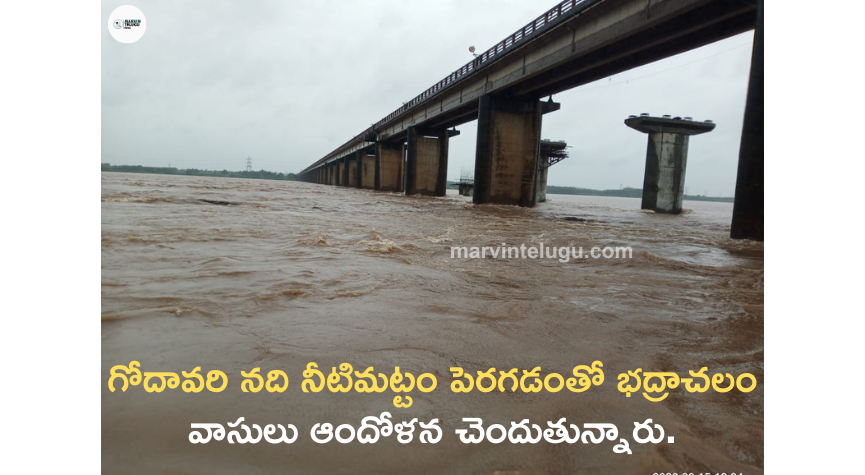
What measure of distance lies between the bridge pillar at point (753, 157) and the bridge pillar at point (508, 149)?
15514 mm

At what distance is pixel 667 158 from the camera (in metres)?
38.4

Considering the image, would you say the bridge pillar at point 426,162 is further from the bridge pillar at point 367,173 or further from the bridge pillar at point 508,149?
the bridge pillar at point 367,173

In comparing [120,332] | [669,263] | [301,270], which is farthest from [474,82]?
[120,332]

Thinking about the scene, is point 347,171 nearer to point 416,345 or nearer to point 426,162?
point 426,162

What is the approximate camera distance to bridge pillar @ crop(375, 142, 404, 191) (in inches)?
2250

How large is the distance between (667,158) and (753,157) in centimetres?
3013

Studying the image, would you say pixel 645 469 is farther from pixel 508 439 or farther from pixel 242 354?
pixel 242 354

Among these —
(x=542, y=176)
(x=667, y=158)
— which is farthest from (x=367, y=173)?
(x=667, y=158)

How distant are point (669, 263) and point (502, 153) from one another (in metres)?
20.0

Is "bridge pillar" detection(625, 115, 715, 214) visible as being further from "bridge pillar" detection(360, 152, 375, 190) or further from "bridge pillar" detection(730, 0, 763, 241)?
"bridge pillar" detection(360, 152, 375, 190)

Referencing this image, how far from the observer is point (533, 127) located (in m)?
27.1
